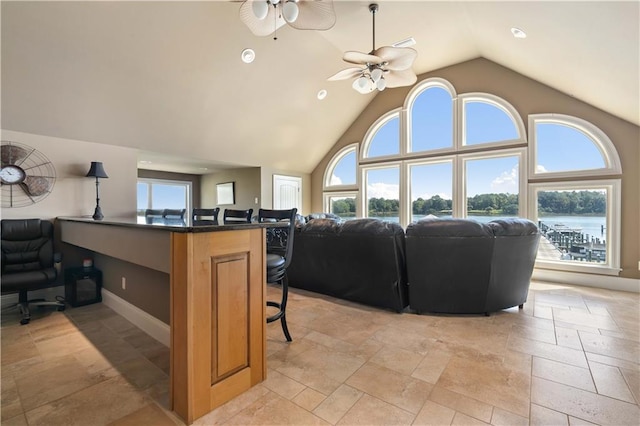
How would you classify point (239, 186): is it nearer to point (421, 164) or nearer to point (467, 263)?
point (421, 164)

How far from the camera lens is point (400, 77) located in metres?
3.92

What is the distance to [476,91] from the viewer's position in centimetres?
538

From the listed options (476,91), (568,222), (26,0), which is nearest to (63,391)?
(26,0)

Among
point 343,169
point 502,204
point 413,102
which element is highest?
point 413,102

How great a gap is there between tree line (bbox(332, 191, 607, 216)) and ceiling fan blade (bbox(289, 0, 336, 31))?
4246 mm

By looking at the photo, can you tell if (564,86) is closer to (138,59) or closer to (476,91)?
(476,91)

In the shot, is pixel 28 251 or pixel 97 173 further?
pixel 97 173

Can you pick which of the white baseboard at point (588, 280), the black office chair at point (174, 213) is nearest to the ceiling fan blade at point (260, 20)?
the black office chair at point (174, 213)

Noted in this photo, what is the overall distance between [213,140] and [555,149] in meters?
5.87

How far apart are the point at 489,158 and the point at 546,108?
3.59 ft

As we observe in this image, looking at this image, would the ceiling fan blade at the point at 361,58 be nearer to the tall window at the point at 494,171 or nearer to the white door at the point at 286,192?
the tall window at the point at 494,171

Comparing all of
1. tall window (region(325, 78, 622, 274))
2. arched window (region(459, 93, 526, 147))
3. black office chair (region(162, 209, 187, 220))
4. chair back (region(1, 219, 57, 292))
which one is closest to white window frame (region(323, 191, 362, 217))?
tall window (region(325, 78, 622, 274))

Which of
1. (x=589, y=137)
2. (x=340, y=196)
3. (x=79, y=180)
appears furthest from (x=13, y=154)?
(x=589, y=137)

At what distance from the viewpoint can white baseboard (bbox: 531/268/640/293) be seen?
400 centimetres
